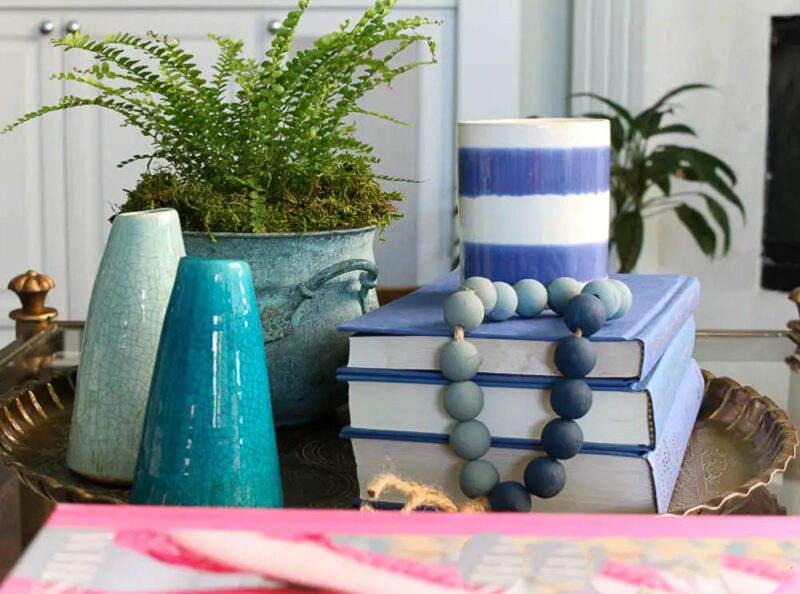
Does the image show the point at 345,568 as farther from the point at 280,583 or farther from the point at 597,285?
the point at 597,285

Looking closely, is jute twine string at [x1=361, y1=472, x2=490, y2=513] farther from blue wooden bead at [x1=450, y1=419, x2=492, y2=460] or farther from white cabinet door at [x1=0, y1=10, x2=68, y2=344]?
white cabinet door at [x1=0, y1=10, x2=68, y2=344]

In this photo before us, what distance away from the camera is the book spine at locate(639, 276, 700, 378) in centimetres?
53

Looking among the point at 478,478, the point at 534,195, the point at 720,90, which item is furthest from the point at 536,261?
the point at 720,90

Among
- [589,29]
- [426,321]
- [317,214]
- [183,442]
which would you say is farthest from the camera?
[589,29]

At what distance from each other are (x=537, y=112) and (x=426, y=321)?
1.77 metres

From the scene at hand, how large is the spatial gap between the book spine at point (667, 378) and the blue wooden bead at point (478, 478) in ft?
0.26

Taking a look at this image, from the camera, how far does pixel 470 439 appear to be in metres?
0.54

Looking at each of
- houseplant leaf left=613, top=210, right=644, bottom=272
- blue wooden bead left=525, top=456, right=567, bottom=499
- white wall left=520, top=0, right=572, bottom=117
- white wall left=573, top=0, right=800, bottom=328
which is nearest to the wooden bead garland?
blue wooden bead left=525, top=456, right=567, bottom=499

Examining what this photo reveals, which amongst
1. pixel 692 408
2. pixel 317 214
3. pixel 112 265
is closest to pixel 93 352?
pixel 112 265

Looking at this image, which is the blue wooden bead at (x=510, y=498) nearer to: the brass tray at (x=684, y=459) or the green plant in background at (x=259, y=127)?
the brass tray at (x=684, y=459)

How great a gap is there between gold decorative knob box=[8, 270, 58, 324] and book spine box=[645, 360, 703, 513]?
658 mm

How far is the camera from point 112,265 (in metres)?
0.58

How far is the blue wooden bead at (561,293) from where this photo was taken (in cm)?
58

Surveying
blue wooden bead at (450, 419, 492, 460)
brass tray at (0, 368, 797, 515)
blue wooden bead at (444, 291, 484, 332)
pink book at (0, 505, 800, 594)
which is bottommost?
brass tray at (0, 368, 797, 515)
